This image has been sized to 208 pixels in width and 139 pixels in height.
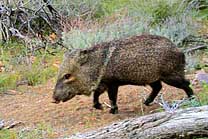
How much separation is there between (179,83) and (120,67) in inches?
26.3

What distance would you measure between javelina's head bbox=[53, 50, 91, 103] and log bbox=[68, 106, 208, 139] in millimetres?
2104

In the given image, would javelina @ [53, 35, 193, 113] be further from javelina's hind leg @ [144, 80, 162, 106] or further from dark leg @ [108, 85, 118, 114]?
javelina's hind leg @ [144, 80, 162, 106]

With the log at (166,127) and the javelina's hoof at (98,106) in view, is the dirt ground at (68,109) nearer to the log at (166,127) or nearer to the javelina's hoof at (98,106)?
the javelina's hoof at (98,106)

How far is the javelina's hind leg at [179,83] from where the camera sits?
6395mm

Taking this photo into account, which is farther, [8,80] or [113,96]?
[8,80]

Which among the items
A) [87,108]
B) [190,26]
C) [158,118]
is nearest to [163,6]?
[190,26]

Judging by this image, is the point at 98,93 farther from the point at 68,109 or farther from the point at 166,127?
the point at 166,127

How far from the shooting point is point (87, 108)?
700 cm

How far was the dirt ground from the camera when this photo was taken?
639cm

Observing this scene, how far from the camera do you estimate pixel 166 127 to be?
13.8ft

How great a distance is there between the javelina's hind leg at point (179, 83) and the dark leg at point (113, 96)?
0.53m

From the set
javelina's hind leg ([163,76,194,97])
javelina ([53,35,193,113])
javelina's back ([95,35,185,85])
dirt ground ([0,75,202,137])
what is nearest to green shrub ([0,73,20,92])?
dirt ground ([0,75,202,137])

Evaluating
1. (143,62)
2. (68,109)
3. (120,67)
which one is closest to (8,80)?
(68,109)

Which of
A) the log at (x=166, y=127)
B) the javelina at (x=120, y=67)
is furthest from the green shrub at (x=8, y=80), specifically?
the log at (x=166, y=127)
